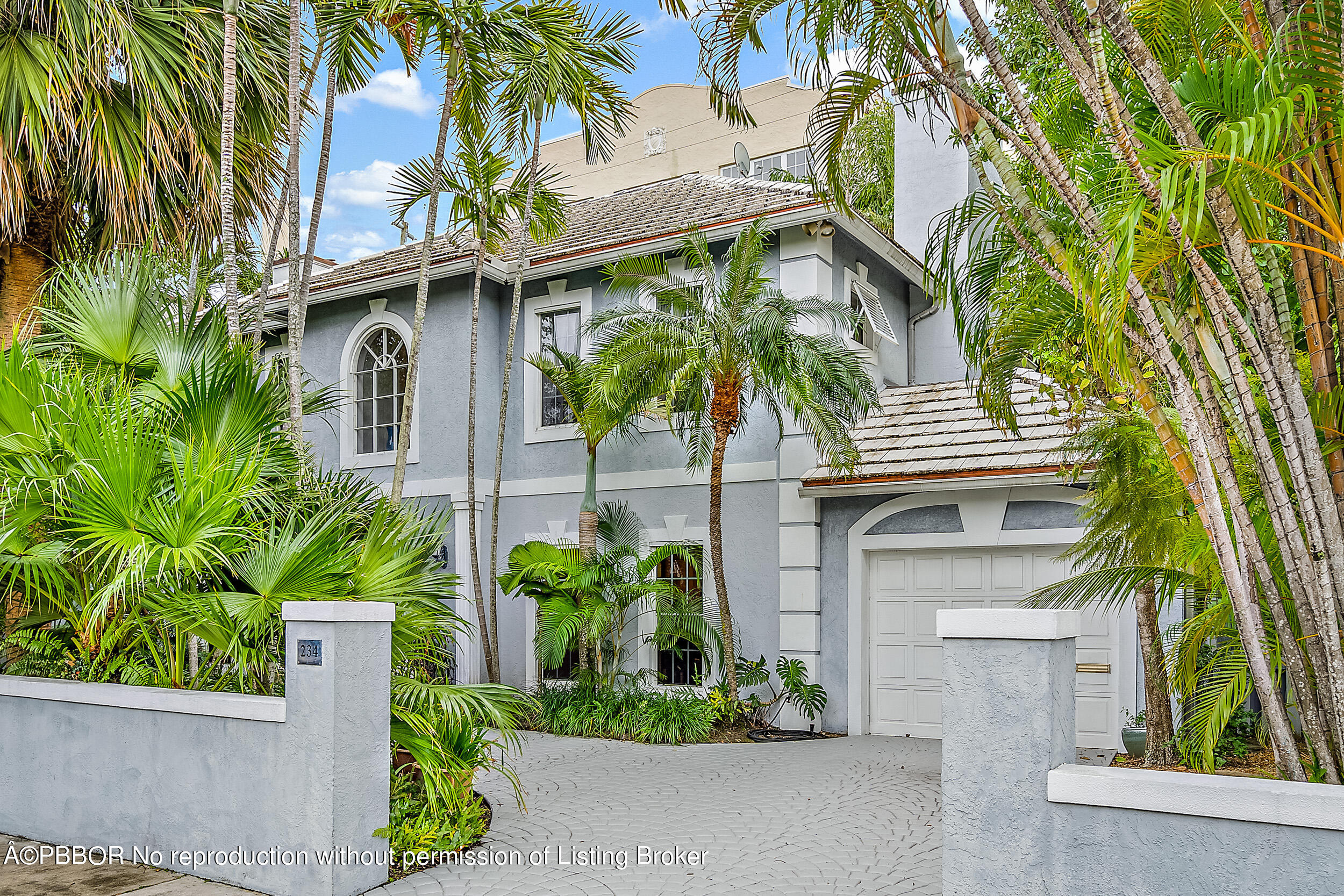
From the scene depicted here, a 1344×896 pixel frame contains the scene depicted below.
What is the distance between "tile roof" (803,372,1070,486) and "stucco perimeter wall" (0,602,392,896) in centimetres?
658

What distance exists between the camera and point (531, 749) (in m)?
10.4

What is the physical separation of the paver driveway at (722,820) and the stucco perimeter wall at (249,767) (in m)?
0.57

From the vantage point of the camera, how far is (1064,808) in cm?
402

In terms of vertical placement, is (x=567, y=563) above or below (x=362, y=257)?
below

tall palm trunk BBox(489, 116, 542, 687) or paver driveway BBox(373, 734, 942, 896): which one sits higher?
tall palm trunk BBox(489, 116, 542, 687)

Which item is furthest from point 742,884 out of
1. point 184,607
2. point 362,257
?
point 362,257

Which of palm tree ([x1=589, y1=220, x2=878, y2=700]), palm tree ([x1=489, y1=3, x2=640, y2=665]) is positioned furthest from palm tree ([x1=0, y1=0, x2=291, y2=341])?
palm tree ([x1=589, y1=220, x2=878, y2=700])

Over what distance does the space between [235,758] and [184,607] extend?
94 cm

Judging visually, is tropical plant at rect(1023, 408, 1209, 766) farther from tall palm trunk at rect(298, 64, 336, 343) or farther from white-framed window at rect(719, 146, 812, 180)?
white-framed window at rect(719, 146, 812, 180)

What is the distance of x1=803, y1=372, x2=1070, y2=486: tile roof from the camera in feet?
34.4

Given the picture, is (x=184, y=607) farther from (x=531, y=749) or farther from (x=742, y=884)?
(x=531, y=749)

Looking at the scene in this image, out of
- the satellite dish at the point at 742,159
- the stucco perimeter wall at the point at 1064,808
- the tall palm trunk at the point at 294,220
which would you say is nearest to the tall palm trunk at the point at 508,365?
the tall palm trunk at the point at 294,220

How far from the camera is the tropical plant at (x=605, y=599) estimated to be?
447 inches

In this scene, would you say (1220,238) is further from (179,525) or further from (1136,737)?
(1136,737)
